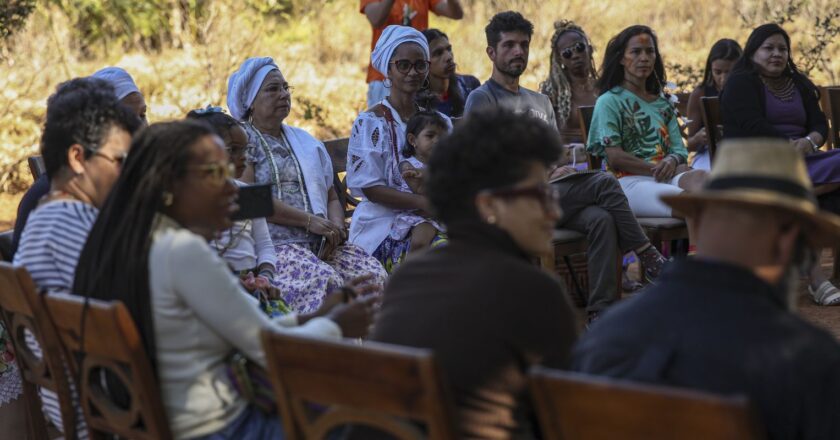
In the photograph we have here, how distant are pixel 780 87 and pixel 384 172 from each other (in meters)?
2.80

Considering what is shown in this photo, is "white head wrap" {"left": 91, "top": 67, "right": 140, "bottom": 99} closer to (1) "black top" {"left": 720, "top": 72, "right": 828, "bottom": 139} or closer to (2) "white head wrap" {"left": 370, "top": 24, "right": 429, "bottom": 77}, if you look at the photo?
(2) "white head wrap" {"left": 370, "top": 24, "right": 429, "bottom": 77}

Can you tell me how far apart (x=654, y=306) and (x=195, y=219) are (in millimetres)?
1319

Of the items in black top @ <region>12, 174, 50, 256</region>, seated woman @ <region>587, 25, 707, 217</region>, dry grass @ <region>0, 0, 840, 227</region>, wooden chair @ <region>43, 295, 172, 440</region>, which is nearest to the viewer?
wooden chair @ <region>43, 295, 172, 440</region>

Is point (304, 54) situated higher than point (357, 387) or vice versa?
point (304, 54)

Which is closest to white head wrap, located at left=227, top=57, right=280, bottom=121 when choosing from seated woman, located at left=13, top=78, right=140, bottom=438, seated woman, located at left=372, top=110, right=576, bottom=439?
seated woman, located at left=13, top=78, right=140, bottom=438

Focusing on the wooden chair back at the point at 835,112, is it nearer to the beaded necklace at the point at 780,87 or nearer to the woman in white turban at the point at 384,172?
the beaded necklace at the point at 780,87

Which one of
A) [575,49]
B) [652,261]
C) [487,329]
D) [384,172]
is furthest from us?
[575,49]

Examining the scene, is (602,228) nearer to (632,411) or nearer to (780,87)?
(780,87)

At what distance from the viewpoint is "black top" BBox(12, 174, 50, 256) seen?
418 centimetres

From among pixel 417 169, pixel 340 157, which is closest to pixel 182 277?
pixel 417 169

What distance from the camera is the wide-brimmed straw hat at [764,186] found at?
90.4 inches

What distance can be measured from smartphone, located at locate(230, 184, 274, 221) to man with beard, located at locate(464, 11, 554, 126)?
2.35m

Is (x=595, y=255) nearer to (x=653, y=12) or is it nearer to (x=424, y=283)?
(x=424, y=283)

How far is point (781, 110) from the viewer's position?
7055 millimetres
